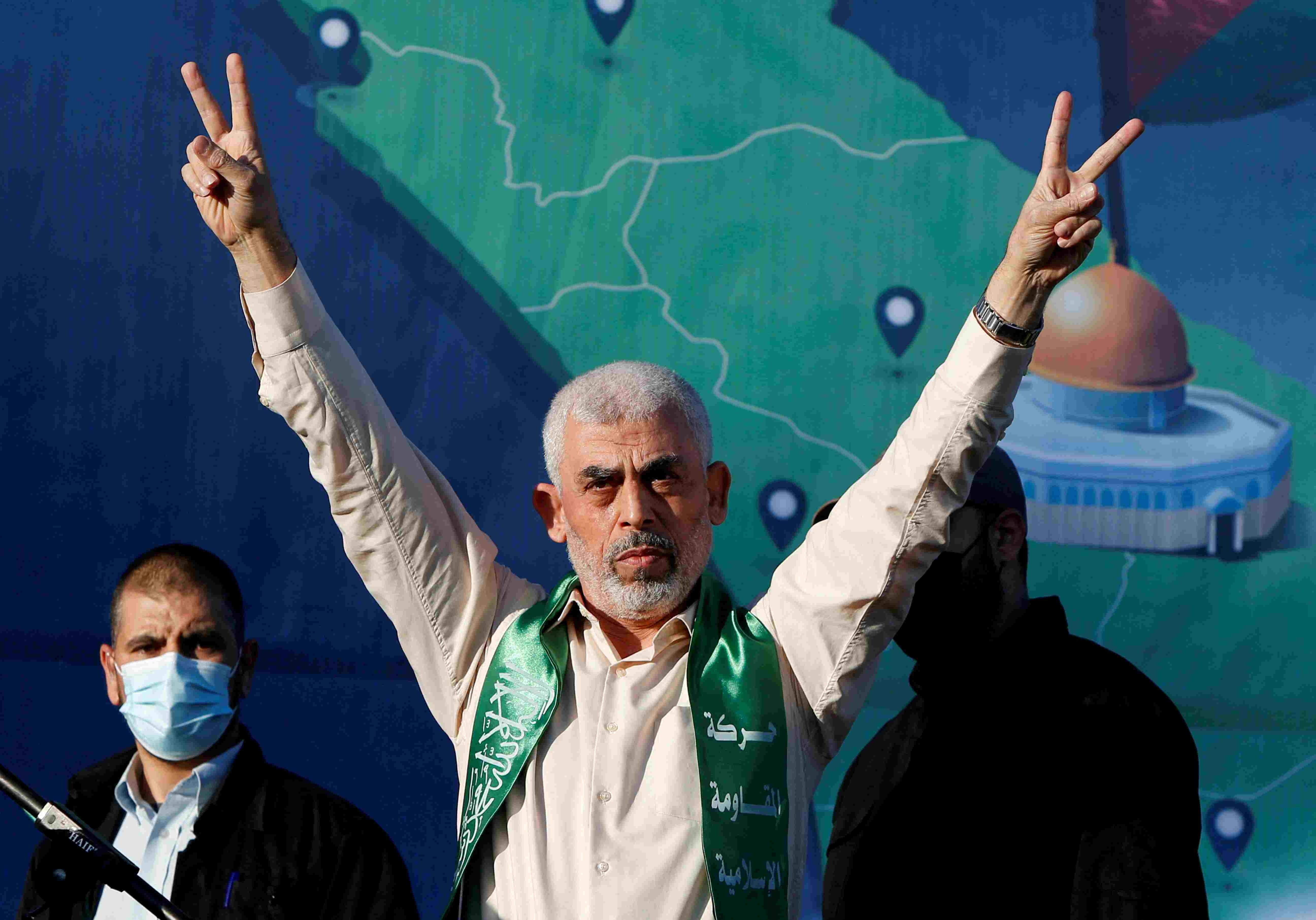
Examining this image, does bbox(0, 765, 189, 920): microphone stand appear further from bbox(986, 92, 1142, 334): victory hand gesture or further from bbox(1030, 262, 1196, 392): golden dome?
bbox(1030, 262, 1196, 392): golden dome

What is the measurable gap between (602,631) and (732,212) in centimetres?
165

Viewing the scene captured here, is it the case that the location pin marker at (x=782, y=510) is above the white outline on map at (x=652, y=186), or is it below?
below

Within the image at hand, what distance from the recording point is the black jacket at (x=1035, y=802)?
2.64 meters

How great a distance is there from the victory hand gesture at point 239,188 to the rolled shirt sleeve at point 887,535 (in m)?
0.98

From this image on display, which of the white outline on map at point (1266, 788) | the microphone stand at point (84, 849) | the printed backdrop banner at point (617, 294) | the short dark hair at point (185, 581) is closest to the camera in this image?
the microphone stand at point (84, 849)

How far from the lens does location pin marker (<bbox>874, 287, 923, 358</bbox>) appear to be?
3783 millimetres

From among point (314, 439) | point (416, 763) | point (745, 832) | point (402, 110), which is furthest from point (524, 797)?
point (402, 110)

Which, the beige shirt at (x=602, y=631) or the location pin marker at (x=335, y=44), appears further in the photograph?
the location pin marker at (x=335, y=44)

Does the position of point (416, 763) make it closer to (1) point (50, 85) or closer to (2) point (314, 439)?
(2) point (314, 439)

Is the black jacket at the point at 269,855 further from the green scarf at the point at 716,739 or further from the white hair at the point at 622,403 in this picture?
the white hair at the point at 622,403

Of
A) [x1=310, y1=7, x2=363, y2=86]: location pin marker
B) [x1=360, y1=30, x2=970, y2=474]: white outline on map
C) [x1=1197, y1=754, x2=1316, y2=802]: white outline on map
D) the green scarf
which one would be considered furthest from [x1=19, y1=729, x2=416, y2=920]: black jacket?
[x1=1197, y1=754, x2=1316, y2=802]: white outline on map

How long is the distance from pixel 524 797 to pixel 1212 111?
103 inches

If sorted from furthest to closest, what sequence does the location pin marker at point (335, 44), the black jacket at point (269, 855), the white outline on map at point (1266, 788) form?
the location pin marker at point (335, 44)
the white outline on map at point (1266, 788)
the black jacket at point (269, 855)

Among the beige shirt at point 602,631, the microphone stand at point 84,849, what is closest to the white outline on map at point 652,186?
the beige shirt at point 602,631
